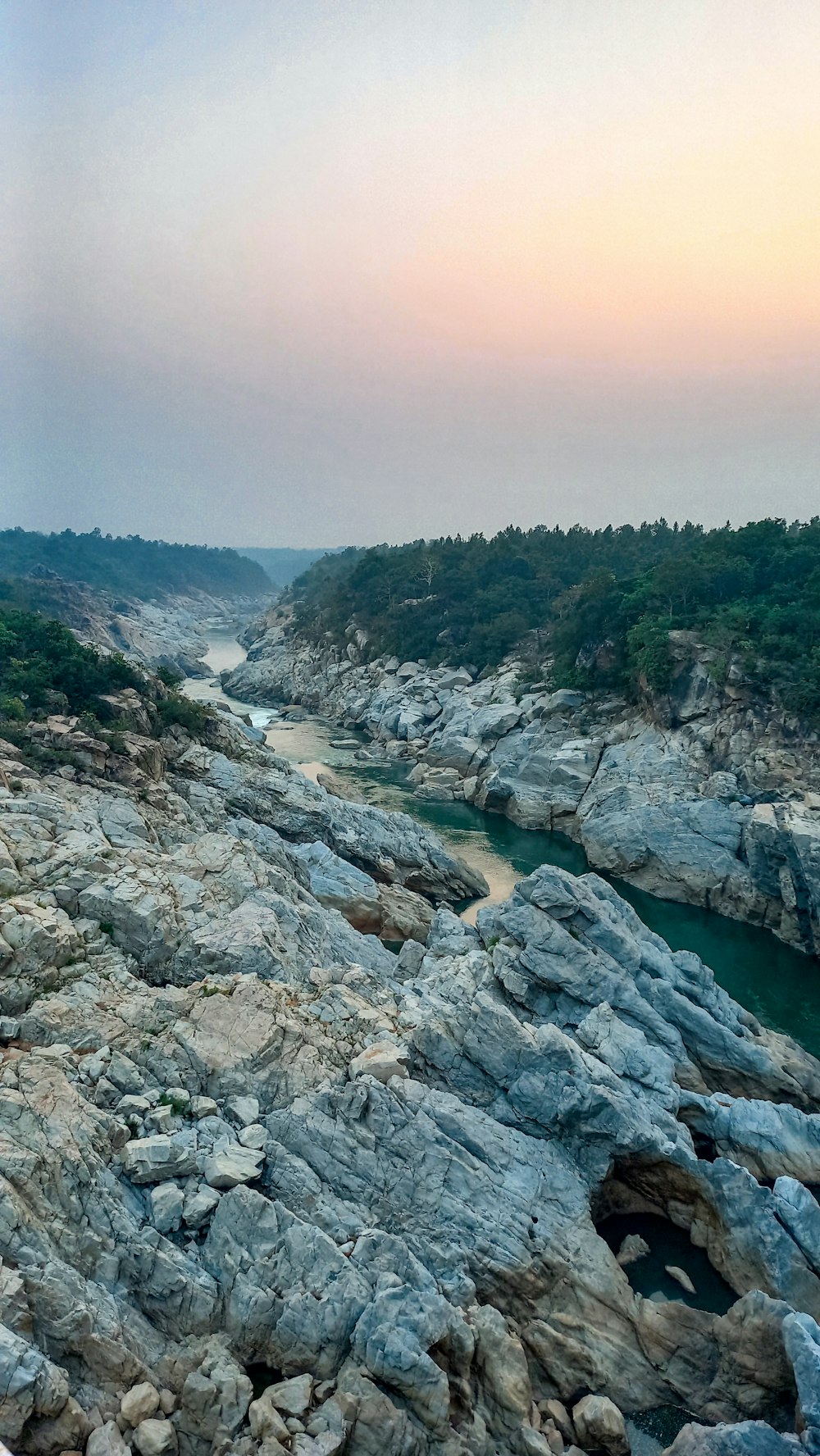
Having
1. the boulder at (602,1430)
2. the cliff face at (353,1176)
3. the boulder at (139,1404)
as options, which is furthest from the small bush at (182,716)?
the boulder at (602,1430)

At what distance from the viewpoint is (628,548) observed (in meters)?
64.2

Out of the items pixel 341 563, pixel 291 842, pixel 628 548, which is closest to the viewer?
pixel 291 842

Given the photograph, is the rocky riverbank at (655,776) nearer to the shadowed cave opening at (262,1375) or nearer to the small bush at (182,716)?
the small bush at (182,716)

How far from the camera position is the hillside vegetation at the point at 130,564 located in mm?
107812

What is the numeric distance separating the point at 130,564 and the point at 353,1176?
131071mm

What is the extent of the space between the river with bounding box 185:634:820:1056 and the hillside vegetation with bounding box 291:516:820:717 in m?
8.89

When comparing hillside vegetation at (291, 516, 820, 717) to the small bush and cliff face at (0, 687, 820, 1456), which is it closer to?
the small bush

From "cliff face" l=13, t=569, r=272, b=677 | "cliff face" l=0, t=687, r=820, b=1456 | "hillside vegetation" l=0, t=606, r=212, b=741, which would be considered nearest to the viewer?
"cliff face" l=0, t=687, r=820, b=1456

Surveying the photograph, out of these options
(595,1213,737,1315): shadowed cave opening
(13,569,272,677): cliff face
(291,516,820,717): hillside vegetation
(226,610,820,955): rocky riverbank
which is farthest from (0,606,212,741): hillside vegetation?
(291,516,820,717): hillside vegetation

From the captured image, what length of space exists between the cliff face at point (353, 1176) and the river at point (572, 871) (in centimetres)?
526

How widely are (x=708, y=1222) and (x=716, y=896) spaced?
16.6 metres

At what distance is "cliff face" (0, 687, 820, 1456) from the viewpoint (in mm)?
9289

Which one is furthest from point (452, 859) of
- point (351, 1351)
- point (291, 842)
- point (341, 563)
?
point (341, 563)

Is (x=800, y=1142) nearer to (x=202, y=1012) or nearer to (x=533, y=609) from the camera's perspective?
(x=202, y=1012)
